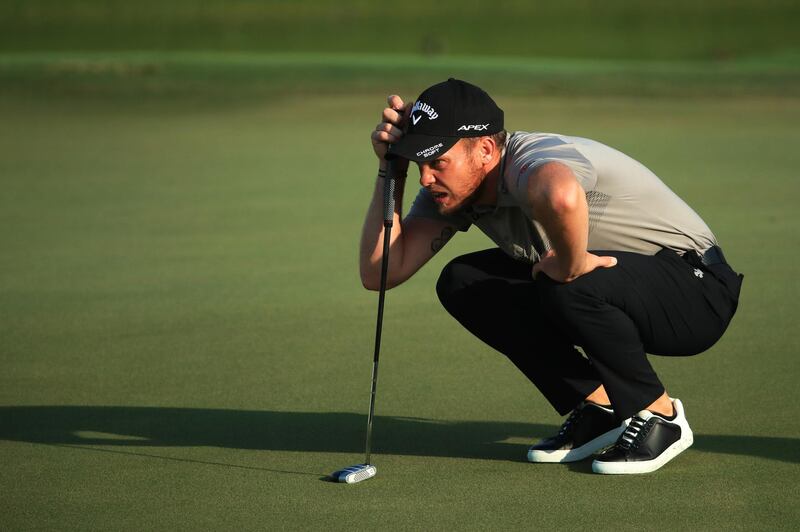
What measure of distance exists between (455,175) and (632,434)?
925 mm

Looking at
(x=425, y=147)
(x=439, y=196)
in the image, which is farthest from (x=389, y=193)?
(x=425, y=147)

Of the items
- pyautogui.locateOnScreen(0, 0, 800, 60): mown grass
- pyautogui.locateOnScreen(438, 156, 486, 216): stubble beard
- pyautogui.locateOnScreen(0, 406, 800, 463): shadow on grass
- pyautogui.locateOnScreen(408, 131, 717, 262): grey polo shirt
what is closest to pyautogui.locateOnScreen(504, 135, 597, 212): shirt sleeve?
pyautogui.locateOnScreen(408, 131, 717, 262): grey polo shirt

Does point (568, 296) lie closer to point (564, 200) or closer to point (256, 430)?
point (564, 200)

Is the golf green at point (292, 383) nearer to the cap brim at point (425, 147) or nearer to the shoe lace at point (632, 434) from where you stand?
the shoe lace at point (632, 434)

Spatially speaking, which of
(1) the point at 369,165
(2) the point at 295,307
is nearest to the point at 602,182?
(2) the point at 295,307

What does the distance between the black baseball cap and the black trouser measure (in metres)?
0.46

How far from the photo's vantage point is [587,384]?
4.10 metres

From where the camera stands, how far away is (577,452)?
159 inches

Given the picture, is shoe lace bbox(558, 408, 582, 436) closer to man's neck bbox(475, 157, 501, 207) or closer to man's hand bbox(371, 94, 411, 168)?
man's neck bbox(475, 157, 501, 207)

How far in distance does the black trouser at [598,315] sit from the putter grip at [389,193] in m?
0.26

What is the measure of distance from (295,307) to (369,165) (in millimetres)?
6356

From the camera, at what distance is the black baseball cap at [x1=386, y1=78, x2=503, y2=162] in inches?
146

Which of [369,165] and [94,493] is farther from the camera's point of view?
[369,165]

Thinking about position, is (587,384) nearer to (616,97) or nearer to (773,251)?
(773,251)
